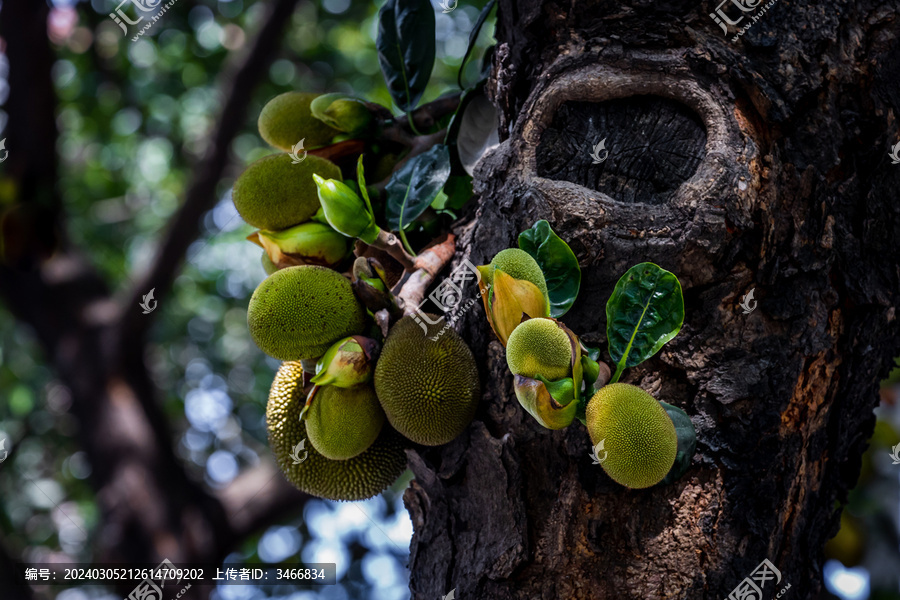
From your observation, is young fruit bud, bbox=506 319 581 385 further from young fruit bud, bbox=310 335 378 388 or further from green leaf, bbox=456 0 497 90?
green leaf, bbox=456 0 497 90

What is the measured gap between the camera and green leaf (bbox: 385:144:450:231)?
853mm

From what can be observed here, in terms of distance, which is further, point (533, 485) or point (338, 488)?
point (338, 488)

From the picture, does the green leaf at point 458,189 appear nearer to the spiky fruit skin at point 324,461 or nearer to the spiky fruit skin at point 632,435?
the spiky fruit skin at point 324,461

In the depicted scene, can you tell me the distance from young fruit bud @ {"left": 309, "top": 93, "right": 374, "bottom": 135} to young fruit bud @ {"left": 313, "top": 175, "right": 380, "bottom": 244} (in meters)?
0.15

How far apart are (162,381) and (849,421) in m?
3.40

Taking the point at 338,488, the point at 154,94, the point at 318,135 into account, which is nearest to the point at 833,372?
the point at 338,488

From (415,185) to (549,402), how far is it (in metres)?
0.39

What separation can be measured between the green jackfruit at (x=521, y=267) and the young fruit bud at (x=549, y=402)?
0.08 metres

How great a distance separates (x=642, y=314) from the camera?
60 cm

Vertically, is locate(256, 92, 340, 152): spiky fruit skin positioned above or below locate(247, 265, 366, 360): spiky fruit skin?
above

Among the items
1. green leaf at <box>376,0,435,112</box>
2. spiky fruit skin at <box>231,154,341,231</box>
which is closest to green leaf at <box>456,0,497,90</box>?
green leaf at <box>376,0,435,112</box>

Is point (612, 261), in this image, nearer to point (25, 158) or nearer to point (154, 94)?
point (25, 158)

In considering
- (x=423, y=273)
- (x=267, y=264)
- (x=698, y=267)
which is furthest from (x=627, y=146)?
(x=267, y=264)

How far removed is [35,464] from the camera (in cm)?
341
